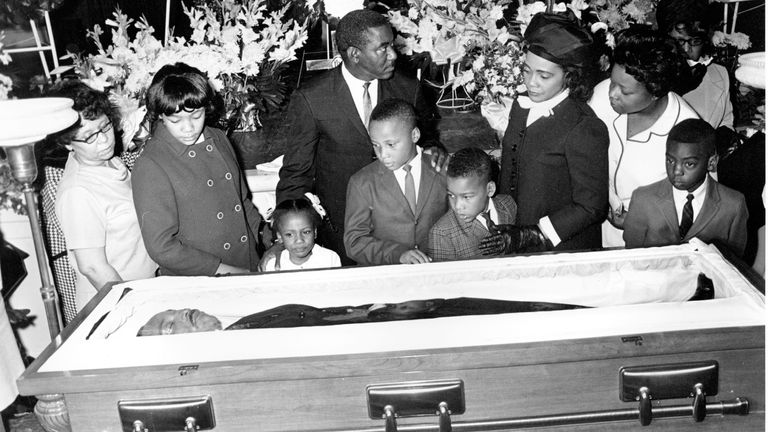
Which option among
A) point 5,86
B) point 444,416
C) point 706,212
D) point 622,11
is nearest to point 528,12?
point 622,11

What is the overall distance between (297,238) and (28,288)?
4.47 ft

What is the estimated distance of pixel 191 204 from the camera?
262 cm

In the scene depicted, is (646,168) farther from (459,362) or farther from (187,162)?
(187,162)

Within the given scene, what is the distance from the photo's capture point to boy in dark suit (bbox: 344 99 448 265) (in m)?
2.70

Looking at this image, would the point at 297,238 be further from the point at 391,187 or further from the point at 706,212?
the point at 706,212

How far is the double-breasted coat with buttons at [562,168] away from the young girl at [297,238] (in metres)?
0.78

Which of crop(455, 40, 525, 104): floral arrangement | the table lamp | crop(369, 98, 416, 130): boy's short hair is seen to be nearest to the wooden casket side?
the table lamp

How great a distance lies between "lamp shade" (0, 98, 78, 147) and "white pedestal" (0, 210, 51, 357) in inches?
45.4

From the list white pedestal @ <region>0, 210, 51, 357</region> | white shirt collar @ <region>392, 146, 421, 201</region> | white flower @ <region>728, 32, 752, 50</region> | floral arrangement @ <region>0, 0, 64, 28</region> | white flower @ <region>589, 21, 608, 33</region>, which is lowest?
white pedestal @ <region>0, 210, 51, 357</region>

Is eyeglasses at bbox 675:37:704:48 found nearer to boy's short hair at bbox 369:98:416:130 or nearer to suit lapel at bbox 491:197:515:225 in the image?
suit lapel at bbox 491:197:515:225

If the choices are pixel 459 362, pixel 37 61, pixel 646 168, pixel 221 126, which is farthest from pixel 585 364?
pixel 37 61

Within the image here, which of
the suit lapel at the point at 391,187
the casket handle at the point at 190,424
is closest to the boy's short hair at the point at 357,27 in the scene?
the suit lapel at the point at 391,187

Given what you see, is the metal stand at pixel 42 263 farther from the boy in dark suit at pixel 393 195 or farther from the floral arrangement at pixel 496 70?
the floral arrangement at pixel 496 70

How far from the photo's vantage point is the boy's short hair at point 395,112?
8.82 ft
